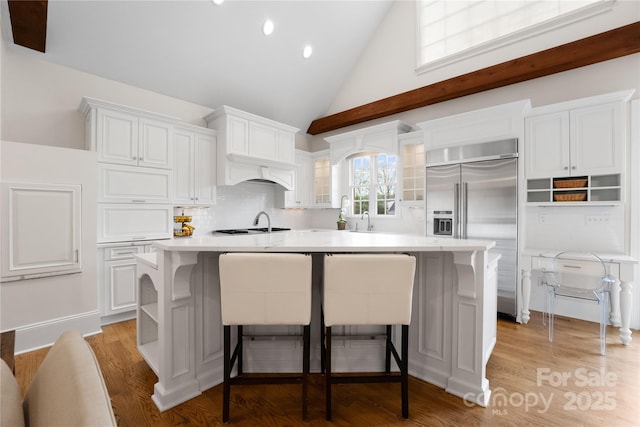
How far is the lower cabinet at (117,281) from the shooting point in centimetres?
317

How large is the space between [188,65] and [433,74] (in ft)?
11.9

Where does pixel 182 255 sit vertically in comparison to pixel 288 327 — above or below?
above

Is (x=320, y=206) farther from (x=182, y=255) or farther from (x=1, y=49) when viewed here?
(x=1, y=49)

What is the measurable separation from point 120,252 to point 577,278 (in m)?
5.03

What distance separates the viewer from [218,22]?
378 centimetres

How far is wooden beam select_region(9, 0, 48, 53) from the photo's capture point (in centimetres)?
258

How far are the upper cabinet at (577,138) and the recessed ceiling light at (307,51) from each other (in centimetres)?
325

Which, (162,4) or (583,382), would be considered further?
(162,4)

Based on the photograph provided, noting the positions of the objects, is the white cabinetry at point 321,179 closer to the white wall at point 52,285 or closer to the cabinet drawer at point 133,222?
the cabinet drawer at point 133,222

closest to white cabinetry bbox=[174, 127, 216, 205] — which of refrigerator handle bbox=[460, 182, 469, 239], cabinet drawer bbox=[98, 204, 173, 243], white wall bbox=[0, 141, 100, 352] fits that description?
cabinet drawer bbox=[98, 204, 173, 243]

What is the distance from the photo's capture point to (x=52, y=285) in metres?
2.75

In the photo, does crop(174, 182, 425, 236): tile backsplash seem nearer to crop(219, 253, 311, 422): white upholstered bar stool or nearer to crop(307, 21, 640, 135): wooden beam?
crop(307, 21, 640, 135): wooden beam

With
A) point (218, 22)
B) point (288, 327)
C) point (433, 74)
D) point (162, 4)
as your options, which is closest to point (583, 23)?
point (433, 74)

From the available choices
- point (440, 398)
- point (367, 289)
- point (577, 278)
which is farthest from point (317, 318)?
point (577, 278)
